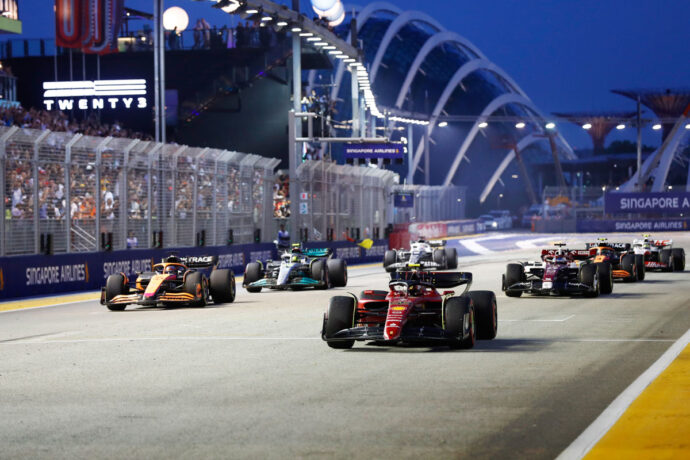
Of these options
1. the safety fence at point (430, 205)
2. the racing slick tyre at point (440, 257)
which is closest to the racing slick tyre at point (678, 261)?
the racing slick tyre at point (440, 257)

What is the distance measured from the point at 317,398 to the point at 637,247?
939 inches

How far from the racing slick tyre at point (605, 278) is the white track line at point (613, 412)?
32.5 feet

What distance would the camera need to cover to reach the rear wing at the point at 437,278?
1402 cm

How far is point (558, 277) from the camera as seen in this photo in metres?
21.4

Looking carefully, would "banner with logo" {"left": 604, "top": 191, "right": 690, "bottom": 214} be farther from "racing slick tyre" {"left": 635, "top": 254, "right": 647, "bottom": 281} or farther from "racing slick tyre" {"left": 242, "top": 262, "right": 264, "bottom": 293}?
"racing slick tyre" {"left": 242, "top": 262, "right": 264, "bottom": 293}

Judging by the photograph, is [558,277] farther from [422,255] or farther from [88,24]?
[88,24]

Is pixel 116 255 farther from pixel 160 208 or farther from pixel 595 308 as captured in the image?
pixel 595 308

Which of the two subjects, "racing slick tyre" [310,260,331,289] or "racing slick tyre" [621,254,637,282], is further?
"racing slick tyre" [621,254,637,282]

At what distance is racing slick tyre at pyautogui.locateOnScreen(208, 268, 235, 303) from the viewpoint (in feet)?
70.1

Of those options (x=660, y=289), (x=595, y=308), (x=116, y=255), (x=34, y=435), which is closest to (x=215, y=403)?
(x=34, y=435)

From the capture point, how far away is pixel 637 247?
31.7 metres

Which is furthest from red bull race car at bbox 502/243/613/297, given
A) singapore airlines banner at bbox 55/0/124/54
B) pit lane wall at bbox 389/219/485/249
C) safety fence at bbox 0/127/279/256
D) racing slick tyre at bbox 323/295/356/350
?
singapore airlines banner at bbox 55/0/124/54

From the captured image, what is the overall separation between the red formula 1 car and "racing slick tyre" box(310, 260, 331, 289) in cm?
1120

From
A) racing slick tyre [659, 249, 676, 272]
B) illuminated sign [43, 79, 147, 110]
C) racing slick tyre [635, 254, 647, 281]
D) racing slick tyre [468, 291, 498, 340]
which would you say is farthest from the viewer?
illuminated sign [43, 79, 147, 110]
